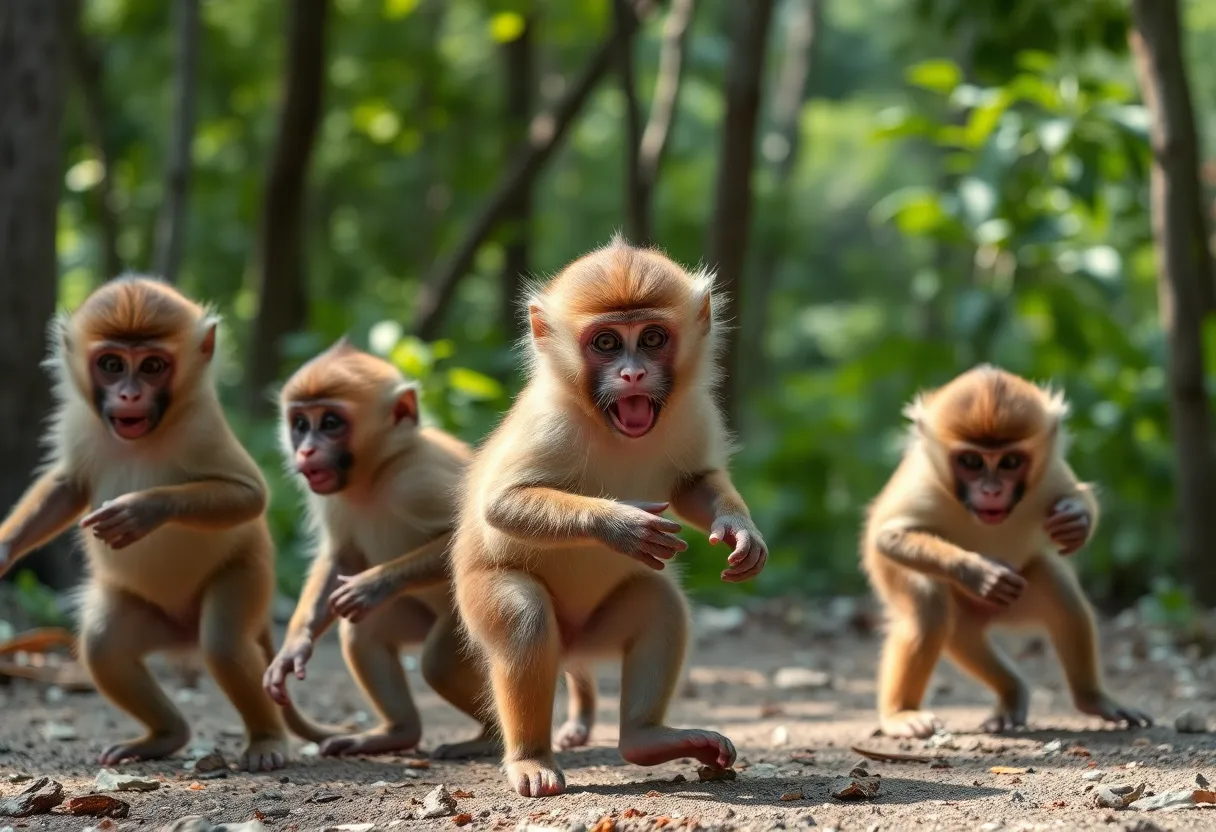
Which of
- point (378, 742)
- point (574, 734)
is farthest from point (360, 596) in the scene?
point (574, 734)

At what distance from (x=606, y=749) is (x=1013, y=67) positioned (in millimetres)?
7095

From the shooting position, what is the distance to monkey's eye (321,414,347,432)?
5.98m

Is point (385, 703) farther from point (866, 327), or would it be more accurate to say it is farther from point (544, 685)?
point (866, 327)

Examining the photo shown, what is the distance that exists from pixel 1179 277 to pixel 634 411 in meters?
4.90

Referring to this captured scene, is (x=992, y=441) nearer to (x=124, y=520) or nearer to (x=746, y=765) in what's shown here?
(x=746, y=765)

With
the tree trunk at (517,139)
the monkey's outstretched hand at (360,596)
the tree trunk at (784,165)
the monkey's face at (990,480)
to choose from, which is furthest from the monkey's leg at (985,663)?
the tree trunk at (784,165)

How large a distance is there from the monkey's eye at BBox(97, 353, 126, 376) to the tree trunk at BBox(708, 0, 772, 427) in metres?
4.70

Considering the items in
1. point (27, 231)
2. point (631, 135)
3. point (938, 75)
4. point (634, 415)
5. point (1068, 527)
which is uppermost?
point (938, 75)

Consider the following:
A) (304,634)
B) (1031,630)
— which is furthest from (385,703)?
(1031,630)

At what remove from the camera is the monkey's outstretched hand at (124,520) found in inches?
206

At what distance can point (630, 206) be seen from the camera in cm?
1137

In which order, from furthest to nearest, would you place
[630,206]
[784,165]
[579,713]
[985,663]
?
[784,165] → [630,206] → [985,663] → [579,713]

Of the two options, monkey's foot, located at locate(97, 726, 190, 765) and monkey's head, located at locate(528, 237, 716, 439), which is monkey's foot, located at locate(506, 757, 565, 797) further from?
monkey's foot, located at locate(97, 726, 190, 765)

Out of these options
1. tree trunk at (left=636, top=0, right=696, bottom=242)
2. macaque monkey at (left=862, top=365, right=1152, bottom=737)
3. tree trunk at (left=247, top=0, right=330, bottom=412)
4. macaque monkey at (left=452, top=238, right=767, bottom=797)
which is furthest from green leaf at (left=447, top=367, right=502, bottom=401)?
macaque monkey at (left=452, top=238, right=767, bottom=797)
